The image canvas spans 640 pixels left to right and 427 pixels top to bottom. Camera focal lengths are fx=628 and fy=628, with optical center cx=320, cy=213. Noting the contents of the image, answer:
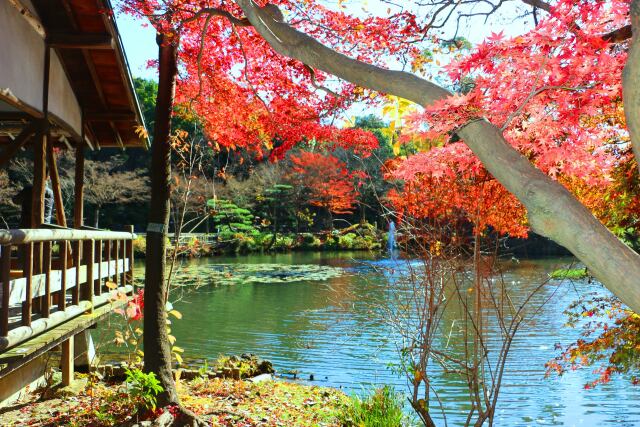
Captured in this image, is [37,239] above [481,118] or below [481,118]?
below

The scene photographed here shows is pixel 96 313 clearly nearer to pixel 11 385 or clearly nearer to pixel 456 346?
pixel 11 385

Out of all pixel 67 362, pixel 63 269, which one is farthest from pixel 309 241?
pixel 63 269

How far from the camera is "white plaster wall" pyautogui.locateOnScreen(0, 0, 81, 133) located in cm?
555

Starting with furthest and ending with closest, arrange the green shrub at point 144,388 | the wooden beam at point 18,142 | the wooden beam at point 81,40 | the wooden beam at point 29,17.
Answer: the wooden beam at point 81,40 < the wooden beam at point 18,142 < the wooden beam at point 29,17 < the green shrub at point 144,388

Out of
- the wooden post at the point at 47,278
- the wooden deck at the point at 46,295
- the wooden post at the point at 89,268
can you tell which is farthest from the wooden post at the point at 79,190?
the wooden post at the point at 47,278

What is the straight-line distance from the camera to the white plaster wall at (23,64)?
5555mm

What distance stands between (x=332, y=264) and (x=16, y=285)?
20827 mm

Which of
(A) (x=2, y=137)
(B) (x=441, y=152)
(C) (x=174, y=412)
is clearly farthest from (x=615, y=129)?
(A) (x=2, y=137)

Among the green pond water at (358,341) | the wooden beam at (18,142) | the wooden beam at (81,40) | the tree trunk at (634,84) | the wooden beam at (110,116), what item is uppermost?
the wooden beam at (81,40)

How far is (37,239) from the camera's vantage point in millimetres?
4488

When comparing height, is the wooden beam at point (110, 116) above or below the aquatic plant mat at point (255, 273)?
above

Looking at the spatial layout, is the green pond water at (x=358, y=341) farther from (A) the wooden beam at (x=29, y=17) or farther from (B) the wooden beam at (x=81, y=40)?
(A) the wooden beam at (x=29, y=17)

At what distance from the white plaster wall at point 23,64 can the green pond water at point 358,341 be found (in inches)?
113

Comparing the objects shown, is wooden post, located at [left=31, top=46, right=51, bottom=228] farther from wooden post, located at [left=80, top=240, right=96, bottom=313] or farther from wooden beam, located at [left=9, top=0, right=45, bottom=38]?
wooden post, located at [left=80, top=240, right=96, bottom=313]
